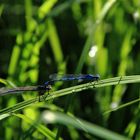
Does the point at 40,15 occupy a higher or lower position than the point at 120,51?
higher

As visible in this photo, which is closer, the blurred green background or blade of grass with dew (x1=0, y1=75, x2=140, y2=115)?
blade of grass with dew (x1=0, y1=75, x2=140, y2=115)

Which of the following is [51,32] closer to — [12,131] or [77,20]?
[77,20]

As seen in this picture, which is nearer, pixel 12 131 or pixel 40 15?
pixel 12 131

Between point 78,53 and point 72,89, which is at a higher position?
point 78,53

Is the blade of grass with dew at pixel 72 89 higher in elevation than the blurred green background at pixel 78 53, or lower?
lower

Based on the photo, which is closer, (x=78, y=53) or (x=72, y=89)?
(x=72, y=89)

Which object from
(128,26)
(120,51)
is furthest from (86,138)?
(128,26)

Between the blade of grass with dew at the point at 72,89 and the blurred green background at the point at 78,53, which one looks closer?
the blade of grass with dew at the point at 72,89

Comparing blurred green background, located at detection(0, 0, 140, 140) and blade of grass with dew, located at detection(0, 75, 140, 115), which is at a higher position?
blurred green background, located at detection(0, 0, 140, 140)
